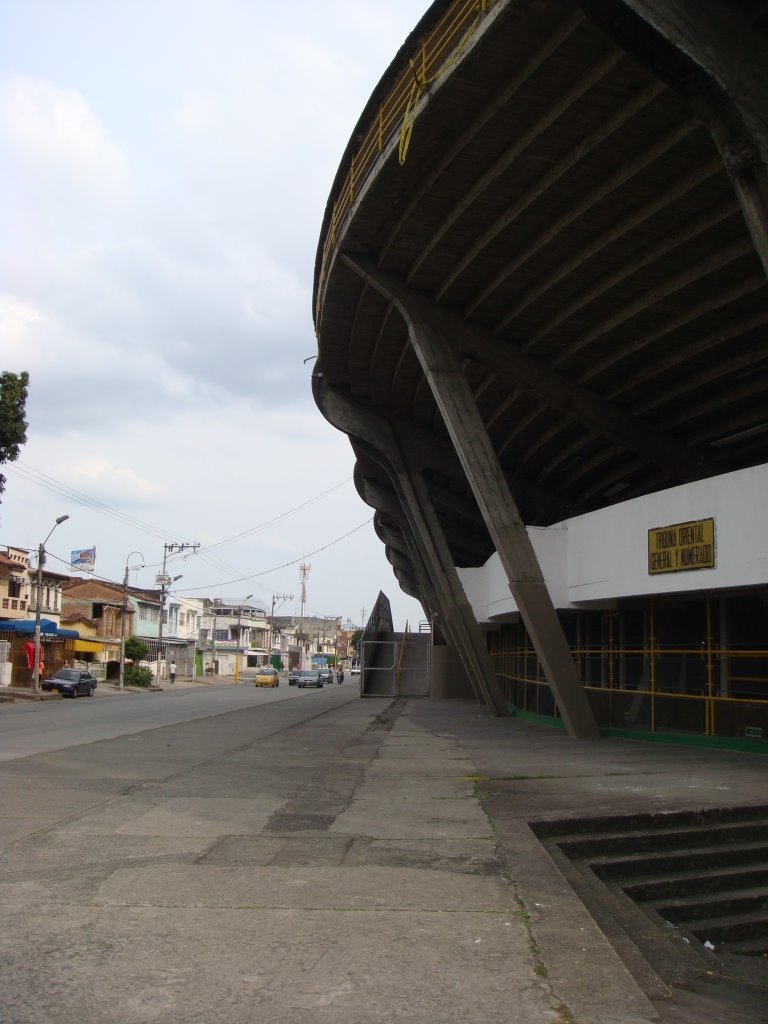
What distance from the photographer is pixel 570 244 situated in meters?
15.4

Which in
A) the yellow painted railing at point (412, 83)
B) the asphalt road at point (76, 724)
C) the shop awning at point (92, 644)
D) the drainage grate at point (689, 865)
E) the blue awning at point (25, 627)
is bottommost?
the asphalt road at point (76, 724)

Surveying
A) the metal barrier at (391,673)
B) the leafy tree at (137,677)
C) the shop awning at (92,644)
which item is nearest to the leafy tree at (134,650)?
the leafy tree at (137,677)

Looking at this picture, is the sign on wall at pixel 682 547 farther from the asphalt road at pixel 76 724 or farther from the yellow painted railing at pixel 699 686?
the asphalt road at pixel 76 724

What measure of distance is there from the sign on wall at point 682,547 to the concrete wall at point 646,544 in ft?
0.31

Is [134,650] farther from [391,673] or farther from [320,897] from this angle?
[320,897]

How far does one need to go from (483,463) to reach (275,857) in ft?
38.6

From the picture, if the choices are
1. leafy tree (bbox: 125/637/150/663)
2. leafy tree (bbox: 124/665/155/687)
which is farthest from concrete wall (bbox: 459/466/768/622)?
leafy tree (bbox: 125/637/150/663)

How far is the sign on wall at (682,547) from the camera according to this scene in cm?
1412

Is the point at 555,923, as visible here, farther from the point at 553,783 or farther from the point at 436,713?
the point at 436,713

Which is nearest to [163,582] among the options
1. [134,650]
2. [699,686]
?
[134,650]

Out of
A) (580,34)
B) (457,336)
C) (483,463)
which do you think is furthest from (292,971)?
(457,336)

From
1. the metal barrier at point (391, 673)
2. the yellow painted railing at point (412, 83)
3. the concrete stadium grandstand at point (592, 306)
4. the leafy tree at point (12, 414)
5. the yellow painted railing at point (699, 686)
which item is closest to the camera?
the concrete stadium grandstand at point (592, 306)

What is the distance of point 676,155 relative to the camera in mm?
12352

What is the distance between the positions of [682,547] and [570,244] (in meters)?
5.49
